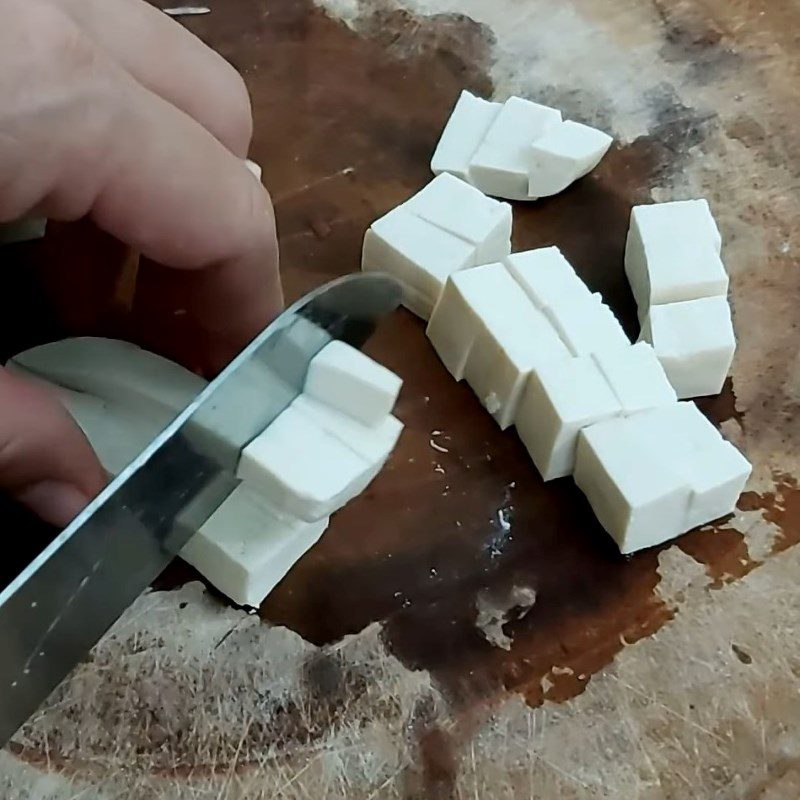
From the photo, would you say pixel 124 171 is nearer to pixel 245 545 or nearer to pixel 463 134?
pixel 245 545

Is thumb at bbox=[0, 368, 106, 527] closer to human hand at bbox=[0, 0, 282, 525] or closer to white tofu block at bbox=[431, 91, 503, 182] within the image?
human hand at bbox=[0, 0, 282, 525]

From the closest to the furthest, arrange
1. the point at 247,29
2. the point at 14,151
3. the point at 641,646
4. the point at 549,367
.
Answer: the point at 14,151
the point at 641,646
the point at 549,367
the point at 247,29

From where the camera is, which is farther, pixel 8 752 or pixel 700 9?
pixel 700 9

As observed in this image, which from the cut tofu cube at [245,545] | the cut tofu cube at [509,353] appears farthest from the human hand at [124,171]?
the cut tofu cube at [509,353]

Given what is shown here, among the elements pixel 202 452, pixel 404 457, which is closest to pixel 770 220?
pixel 404 457

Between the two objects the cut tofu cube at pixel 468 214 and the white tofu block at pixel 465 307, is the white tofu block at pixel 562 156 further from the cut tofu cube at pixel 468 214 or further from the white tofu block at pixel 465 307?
the white tofu block at pixel 465 307

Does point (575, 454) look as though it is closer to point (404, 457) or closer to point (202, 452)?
point (404, 457)
